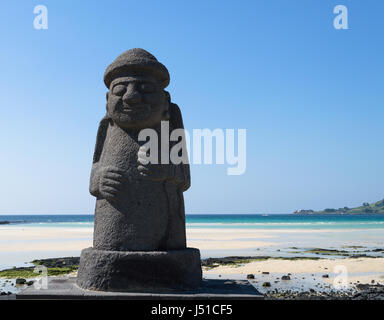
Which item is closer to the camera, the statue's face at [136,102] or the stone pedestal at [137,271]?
the stone pedestal at [137,271]

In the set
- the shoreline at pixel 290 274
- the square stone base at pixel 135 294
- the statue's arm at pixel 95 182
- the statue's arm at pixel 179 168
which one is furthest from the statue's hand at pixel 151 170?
the shoreline at pixel 290 274

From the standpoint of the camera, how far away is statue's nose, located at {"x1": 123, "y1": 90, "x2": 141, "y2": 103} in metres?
5.47

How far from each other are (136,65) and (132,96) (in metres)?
0.44

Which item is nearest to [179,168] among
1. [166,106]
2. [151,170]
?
[151,170]

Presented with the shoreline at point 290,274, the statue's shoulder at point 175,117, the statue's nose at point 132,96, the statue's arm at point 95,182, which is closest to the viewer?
the statue's nose at point 132,96

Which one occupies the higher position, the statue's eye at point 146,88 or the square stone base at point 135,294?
the statue's eye at point 146,88

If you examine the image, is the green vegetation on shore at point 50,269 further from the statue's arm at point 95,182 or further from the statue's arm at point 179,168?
the statue's arm at point 179,168

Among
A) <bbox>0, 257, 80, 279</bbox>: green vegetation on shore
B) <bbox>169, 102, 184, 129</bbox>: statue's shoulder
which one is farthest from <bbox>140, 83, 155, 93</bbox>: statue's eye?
<bbox>0, 257, 80, 279</bbox>: green vegetation on shore

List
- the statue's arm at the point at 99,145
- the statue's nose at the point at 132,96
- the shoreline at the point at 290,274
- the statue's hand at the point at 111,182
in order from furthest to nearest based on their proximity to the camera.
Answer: the shoreline at the point at 290,274 < the statue's arm at the point at 99,145 < the statue's nose at the point at 132,96 < the statue's hand at the point at 111,182

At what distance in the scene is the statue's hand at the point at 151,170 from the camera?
5.36 m

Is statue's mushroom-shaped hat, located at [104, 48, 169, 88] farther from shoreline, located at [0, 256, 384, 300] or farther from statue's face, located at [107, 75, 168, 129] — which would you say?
shoreline, located at [0, 256, 384, 300]

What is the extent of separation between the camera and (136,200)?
210 inches

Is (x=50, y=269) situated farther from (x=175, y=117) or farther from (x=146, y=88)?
(x=146, y=88)
